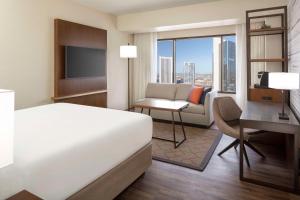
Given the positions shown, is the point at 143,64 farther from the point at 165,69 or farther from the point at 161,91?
the point at 161,91

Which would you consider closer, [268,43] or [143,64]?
[268,43]

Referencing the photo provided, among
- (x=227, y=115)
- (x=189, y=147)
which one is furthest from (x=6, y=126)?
(x=227, y=115)

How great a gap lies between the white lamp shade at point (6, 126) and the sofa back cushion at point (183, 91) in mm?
4468

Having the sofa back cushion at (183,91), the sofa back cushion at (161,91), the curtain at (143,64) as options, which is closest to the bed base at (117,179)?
the sofa back cushion at (183,91)

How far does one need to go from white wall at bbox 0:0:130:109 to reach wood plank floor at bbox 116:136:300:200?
8.56ft

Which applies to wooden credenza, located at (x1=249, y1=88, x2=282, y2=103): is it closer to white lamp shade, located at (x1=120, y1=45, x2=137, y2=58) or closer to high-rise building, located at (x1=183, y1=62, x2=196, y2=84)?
high-rise building, located at (x1=183, y1=62, x2=196, y2=84)

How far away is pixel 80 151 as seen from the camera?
61.2 inches

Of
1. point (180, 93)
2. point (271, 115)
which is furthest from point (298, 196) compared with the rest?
point (180, 93)

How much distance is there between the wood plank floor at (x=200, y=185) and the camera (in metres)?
2.11

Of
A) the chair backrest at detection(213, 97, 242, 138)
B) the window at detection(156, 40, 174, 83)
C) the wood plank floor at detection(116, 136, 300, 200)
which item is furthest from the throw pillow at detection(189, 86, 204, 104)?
the wood plank floor at detection(116, 136, 300, 200)

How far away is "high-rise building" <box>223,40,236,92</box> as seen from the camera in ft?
17.5

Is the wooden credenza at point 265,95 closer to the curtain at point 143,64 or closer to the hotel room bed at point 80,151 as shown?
the hotel room bed at point 80,151

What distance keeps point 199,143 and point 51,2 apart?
12.4 ft

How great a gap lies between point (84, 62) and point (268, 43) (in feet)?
12.7
